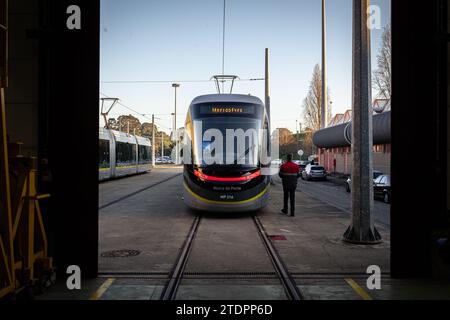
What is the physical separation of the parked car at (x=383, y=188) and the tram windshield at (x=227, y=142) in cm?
873

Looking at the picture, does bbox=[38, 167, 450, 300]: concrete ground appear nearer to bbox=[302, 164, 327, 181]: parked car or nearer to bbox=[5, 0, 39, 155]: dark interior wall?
bbox=[5, 0, 39, 155]: dark interior wall

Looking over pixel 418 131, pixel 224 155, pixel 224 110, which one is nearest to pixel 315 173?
pixel 224 110

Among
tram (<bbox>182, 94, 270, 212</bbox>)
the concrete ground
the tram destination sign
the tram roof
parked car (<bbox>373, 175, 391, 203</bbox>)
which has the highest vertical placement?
the tram roof

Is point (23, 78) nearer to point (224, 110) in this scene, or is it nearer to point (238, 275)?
point (238, 275)

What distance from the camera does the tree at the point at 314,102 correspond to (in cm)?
6181

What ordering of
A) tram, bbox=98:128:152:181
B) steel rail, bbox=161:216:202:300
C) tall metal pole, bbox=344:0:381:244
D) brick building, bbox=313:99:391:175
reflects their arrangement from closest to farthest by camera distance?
steel rail, bbox=161:216:202:300 → tall metal pole, bbox=344:0:381:244 → brick building, bbox=313:99:391:175 → tram, bbox=98:128:152:181

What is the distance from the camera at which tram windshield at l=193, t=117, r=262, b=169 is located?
12539 mm

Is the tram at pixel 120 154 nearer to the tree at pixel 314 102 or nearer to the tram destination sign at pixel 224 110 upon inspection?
the tram destination sign at pixel 224 110

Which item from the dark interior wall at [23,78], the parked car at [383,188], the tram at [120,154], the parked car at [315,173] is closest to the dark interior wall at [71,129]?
the dark interior wall at [23,78]

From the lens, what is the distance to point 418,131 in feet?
22.5

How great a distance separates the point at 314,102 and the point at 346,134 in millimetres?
32512

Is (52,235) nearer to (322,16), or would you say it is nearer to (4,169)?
(4,169)

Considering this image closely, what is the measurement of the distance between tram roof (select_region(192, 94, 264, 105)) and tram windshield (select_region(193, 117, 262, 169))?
55cm

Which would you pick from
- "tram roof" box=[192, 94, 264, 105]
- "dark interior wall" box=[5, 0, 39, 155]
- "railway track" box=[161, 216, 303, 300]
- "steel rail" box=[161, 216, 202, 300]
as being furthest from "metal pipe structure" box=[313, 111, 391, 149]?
"dark interior wall" box=[5, 0, 39, 155]
